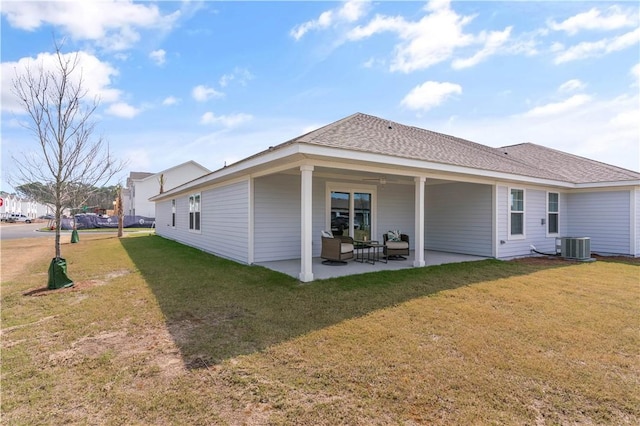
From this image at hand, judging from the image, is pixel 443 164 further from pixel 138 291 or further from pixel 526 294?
pixel 138 291

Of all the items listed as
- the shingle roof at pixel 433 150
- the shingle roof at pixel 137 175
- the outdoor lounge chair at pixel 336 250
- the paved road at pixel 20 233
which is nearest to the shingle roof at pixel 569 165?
the shingle roof at pixel 433 150

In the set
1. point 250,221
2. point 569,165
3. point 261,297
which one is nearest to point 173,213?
point 250,221

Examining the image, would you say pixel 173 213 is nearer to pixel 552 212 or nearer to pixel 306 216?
pixel 306 216

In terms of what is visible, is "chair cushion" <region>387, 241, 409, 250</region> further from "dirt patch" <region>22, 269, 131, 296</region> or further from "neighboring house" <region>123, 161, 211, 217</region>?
"neighboring house" <region>123, 161, 211, 217</region>

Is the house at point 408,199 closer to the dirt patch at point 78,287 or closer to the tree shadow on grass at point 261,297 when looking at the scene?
the tree shadow on grass at point 261,297

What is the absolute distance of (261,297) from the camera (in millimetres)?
5648

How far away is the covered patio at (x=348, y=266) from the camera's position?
289 inches

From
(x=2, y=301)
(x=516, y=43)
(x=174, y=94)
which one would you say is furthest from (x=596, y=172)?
(x=2, y=301)

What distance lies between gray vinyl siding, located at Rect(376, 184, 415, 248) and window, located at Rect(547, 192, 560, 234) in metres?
4.78

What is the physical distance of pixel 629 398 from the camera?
265 centimetres

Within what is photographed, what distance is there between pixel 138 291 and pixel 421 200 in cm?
664

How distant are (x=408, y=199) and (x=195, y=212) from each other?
8669mm

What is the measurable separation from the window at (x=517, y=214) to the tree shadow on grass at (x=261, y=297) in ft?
5.50

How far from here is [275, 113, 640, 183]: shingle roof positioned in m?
7.00
